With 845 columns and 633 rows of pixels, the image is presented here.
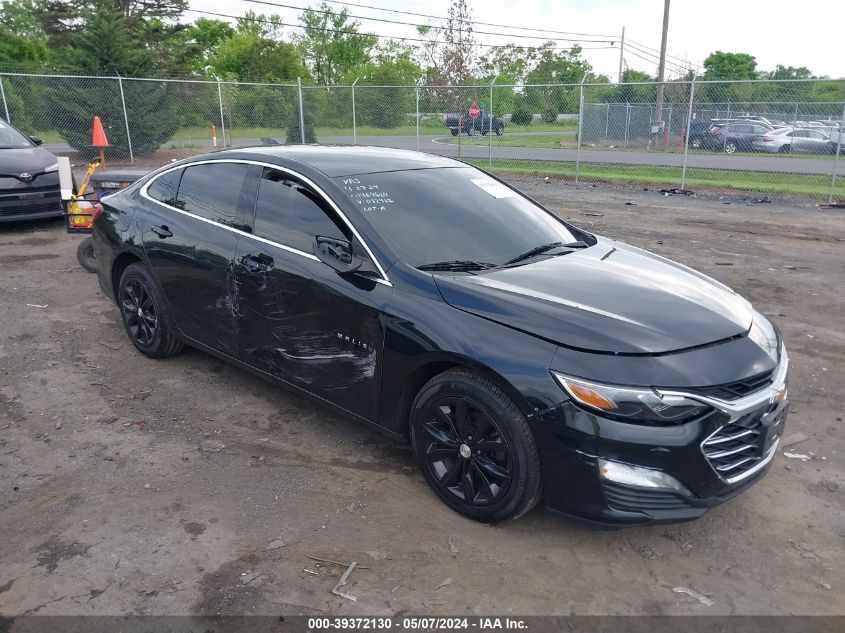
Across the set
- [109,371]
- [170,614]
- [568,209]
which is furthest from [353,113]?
[170,614]

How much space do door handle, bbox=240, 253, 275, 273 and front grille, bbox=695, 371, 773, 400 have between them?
8.08ft

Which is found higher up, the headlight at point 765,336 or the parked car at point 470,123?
the parked car at point 470,123

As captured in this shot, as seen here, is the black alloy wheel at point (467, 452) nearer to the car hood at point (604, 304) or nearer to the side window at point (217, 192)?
the car hood at point (604, 304)

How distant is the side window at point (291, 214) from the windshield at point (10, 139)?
8269 millimetres

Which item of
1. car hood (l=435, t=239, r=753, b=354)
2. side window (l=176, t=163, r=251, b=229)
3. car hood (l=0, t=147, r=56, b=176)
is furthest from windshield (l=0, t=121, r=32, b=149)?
car hood (l=435, t=239, r=753, b=354)

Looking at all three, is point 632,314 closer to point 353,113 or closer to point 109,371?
point 109,371

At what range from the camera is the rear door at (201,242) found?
4.40 meters

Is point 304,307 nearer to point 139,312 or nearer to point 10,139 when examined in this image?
point 139,312

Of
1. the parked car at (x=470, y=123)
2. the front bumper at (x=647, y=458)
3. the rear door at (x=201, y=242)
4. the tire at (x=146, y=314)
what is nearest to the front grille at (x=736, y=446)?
the front bumper at (x=647, y=458)

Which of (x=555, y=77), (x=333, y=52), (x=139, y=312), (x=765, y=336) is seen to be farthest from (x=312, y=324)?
(x=333, y=52)

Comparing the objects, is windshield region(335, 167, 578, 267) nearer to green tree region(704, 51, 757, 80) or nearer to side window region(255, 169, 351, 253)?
side window region(255, 169, 351, 253)

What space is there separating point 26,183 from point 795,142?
21.0 meters

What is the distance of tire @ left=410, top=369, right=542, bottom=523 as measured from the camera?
120 inches

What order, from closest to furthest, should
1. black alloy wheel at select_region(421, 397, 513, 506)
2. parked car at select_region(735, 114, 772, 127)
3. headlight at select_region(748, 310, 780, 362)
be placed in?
1. black alloy wheel at select_region(421, 397, 513, 506)
2. headlight at select_region(748, 310, 780, 362)
3. parked car at select_region(735, 114, 772, 127)
